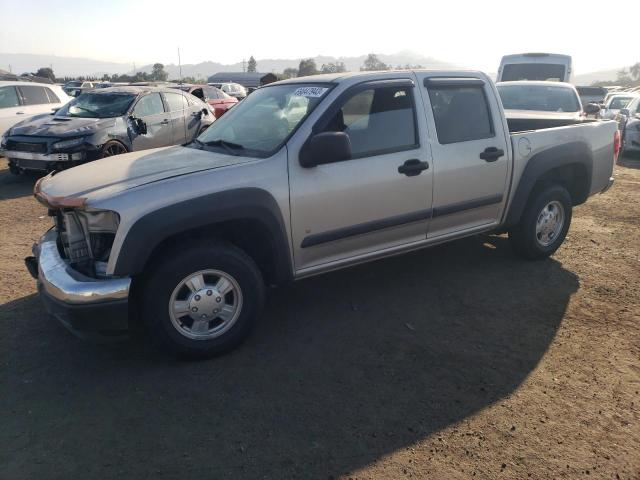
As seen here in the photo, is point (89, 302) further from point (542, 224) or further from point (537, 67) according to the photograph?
point (537, 67)

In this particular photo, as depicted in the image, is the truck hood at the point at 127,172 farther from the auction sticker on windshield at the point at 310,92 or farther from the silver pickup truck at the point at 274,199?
the auction sticker on windshield at the point at 310,92

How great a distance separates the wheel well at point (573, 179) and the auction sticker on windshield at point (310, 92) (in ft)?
8.42

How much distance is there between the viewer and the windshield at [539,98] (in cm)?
850

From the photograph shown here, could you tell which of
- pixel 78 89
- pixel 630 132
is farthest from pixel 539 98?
pixel 78 89

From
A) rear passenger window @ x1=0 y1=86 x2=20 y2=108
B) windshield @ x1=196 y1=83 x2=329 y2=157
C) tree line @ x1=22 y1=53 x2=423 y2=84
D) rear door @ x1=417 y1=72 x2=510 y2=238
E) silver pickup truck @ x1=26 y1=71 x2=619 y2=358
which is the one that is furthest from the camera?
tree line @ x1=22 y1=53 x2=423 y2=84

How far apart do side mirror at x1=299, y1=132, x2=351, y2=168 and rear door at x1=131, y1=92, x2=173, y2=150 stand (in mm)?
6546

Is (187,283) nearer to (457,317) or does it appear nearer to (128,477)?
(128,477)

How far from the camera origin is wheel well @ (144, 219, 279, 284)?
331 centimetres

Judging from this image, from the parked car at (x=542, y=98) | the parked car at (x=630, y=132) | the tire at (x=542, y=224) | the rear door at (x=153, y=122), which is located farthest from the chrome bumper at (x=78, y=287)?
the parked car at (x=630, y=132)

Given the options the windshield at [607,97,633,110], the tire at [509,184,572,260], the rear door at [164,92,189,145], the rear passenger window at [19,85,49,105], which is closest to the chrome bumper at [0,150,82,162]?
the rear door at [164,92,189,145]

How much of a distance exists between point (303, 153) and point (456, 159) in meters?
1.42

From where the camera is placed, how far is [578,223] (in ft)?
22.1

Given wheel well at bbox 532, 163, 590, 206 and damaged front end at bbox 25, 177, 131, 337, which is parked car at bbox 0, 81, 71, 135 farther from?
wheel well at bbox 532, 163, 590, 206

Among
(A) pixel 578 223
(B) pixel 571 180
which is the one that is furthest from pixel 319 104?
(A) pixel 578 223
